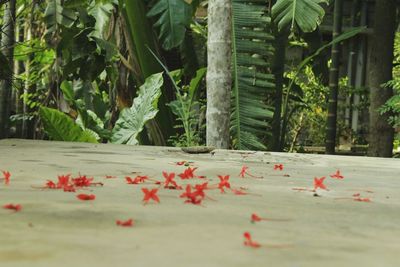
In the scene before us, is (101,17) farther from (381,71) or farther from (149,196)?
(149,196)

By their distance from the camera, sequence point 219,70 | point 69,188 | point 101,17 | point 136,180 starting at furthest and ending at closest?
point 101,17, point 219,70, point 136,180, point 69,188

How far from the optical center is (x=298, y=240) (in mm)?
1128

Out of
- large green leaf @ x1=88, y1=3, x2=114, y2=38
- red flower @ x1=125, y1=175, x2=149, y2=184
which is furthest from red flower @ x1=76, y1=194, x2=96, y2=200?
large green leaf @ x1=88, y1=3, x2=114, y2=38

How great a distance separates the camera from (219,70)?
3.93 meters

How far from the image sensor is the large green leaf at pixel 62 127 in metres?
4.63

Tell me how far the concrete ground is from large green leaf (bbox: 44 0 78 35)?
2.35 metres

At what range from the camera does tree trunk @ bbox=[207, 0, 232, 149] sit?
3848 mm

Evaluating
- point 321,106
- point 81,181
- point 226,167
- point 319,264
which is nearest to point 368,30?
point 321,106

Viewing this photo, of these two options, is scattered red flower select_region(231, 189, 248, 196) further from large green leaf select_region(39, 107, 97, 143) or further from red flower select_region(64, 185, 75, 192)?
large green leaf select_region(39, 107, 97, 143)

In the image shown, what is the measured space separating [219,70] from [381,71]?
2105 millimetres

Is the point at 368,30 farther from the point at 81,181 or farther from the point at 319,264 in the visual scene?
the point at 319,264

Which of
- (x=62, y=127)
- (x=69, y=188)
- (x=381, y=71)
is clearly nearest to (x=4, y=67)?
(x=62, y=127)

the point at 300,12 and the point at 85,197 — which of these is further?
the point at 300,12

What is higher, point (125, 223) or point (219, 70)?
point (219, 70)
